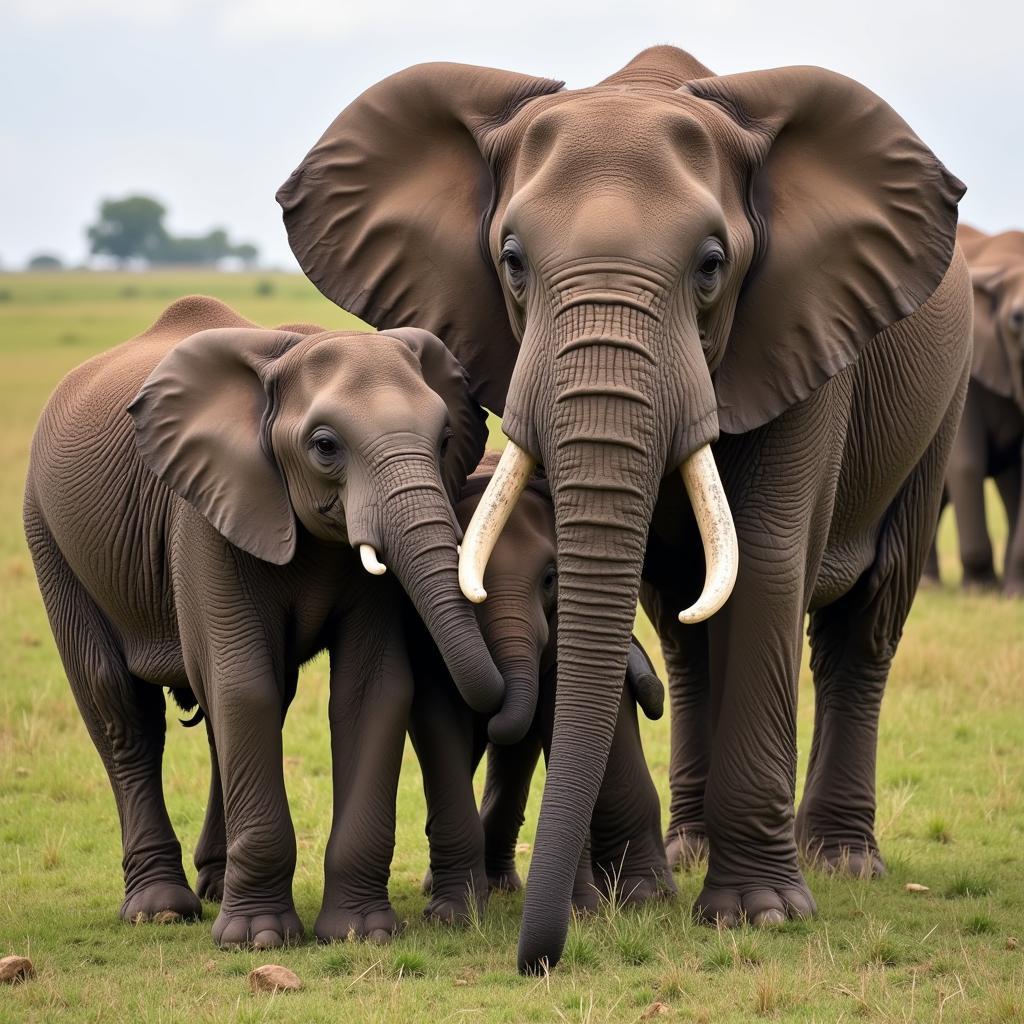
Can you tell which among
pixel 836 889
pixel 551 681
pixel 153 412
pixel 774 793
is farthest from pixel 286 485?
pixel 836 889

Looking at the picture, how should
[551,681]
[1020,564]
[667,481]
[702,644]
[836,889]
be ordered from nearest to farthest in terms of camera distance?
[667,481] < [551,681] < [836,889] < [702,644] < [1020,564]

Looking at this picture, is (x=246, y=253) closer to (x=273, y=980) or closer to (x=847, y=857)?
(x=847, y=857)

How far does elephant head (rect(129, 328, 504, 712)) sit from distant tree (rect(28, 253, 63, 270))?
157 m

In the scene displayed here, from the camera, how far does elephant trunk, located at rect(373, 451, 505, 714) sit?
689 centimetres

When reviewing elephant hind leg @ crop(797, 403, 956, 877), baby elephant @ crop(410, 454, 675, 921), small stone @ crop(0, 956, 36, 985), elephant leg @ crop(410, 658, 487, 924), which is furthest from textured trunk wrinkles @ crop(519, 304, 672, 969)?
elephant hind leg @ crop(797, 403, 956, 877)

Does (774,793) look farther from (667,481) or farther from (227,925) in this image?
(227,925)

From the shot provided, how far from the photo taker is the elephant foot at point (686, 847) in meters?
9.30

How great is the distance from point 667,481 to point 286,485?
1335mm

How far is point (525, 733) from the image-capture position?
23.8ft

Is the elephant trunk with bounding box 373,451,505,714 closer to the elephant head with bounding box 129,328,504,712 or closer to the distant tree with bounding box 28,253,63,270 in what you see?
the elephant head with bounding box 129,328,504,712

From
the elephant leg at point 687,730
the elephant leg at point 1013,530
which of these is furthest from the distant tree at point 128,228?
the elephant leg at point 687,730

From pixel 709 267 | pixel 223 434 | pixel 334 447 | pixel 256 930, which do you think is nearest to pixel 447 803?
pixel 256 930

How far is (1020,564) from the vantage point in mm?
17859

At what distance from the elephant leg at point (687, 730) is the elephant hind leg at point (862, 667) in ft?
1.58
